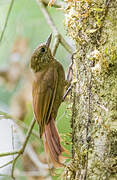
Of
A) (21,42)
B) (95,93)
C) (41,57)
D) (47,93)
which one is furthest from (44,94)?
(21,42)

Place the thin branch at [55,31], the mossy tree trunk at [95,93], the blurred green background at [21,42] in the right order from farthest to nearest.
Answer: the blurred green background at [21,42] → the thin branch at [55,31] → the mossy tree trunk at [95,93]

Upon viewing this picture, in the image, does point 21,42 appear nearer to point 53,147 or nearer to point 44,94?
point 44,94

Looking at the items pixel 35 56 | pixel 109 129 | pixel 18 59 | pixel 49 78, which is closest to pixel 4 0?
pixel 18 59

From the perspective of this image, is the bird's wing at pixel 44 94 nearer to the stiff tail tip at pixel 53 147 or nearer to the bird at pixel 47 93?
the bird at pixel 47 93

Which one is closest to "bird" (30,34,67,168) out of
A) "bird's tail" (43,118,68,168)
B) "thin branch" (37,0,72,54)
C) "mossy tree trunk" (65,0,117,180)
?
"bird's tail" (43,118,68,168)

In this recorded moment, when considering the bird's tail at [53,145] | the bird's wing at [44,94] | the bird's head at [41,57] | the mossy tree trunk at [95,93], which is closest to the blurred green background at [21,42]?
the bird's head at [41,57]

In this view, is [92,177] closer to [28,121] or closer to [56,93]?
[56,93]
